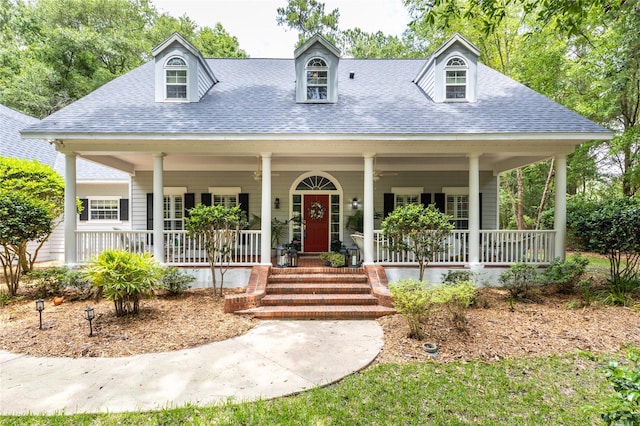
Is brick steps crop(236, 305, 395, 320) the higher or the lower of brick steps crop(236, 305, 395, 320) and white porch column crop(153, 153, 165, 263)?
the lower

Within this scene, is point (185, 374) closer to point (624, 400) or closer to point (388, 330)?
point (388, 330)

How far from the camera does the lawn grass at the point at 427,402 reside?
9.84ft

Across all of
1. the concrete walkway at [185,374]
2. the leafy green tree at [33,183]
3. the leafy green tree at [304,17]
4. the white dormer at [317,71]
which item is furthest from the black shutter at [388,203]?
the leafy green tree at [304,17]

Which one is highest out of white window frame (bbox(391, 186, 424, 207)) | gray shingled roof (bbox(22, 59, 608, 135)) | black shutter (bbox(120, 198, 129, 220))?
gray shingled roof (bbox(22, 59, 608, 135))

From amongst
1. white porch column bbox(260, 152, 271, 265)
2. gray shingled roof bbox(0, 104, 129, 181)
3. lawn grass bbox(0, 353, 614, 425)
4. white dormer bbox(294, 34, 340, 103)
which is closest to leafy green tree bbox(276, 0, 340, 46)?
white dormer bbox(294, 34, 340, 103)

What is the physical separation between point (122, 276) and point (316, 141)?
190 inches

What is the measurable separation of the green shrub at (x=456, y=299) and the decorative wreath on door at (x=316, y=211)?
6019 mm

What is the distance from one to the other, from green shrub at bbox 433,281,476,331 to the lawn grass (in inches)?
38.3

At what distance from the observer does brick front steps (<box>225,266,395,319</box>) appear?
19.5 feet

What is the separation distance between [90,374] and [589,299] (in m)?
8.83

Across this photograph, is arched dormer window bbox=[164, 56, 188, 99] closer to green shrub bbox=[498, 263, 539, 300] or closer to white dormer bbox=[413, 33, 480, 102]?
white dormer bbox=[413, 33, 480, 102]

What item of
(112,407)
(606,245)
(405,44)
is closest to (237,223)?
(112,407)

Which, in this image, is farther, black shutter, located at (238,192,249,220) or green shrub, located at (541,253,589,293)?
black shutter, located at (238,192,249,220)

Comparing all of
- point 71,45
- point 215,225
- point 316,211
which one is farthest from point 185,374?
point 71,45
